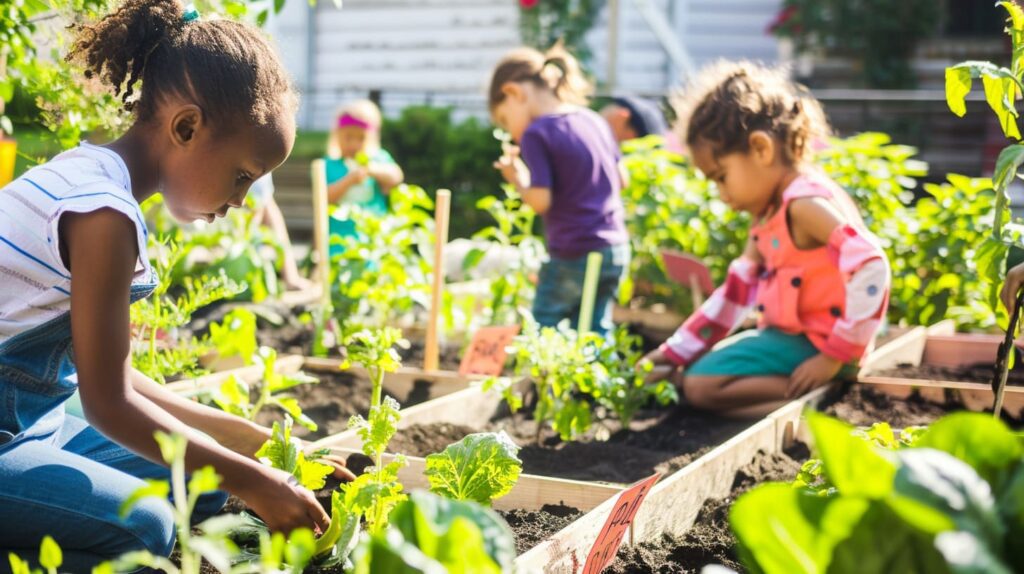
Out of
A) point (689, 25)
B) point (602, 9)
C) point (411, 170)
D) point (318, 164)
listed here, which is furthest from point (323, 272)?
point (689, 25)

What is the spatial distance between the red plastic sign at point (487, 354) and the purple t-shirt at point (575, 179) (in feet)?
3.02

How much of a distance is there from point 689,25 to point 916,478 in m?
11.8

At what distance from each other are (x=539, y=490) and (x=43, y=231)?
3.90 feet

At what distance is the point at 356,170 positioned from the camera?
16.9 feet

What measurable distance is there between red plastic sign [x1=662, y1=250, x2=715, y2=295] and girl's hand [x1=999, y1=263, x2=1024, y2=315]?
2.73 meters

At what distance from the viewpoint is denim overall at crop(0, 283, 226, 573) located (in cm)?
173

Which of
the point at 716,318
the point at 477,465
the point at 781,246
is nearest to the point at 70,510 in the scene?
the point at 477,465

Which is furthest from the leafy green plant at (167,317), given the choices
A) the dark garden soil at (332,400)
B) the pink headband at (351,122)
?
the pink headband at (351,122)

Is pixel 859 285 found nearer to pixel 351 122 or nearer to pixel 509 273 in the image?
pixel 509 273

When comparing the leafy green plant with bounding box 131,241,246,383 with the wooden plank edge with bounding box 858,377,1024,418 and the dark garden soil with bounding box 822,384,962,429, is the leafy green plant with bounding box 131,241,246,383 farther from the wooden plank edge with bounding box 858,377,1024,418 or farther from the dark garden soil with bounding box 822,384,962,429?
the wooden plank edge with bounding box 858,377,1024,418

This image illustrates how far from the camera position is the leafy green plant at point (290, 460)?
1808 millimetres

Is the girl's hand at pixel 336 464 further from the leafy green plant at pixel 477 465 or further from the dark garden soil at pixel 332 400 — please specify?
the dark garden soil at pixel 332 400

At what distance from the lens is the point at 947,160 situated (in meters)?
8.95


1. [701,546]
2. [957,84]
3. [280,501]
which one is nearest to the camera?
[280,501]
